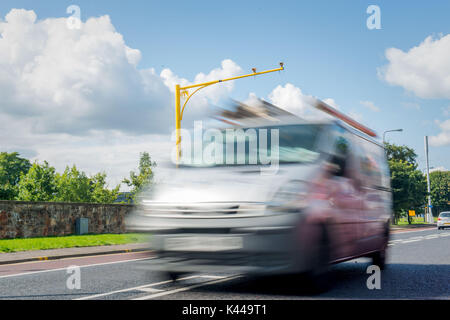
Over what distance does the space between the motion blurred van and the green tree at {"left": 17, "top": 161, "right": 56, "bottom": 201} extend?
46.9m

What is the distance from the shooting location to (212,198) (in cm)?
541

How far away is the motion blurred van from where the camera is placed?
5.12 meters

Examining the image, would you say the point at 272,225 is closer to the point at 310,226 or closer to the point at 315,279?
the point at 310,226

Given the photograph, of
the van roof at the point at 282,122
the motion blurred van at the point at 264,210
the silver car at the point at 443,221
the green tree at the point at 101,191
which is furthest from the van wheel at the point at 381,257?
the green tree at the point at 101,191

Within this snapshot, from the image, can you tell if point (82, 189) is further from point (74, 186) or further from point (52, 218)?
point (52, 218)

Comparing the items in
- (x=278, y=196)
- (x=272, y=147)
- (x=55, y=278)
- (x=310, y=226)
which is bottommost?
(x=55, y=278)

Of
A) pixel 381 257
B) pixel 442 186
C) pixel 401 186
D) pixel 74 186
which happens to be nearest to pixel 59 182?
pixel 74 186

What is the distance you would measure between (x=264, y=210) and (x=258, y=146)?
53.8 inches

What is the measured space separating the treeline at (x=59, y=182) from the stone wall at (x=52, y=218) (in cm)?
2269

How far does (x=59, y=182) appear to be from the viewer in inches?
2490
